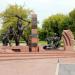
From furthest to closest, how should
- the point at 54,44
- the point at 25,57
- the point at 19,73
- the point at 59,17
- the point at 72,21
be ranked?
the point at 59,17 → the point at 72,21 → the point at 54,44 → the point at 25,57 → the point at 19,73

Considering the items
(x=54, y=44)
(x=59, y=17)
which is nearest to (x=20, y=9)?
(x=59, y=17)

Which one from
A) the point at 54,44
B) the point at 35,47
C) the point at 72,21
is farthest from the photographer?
the point at 72,21

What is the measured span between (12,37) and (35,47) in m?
5.78

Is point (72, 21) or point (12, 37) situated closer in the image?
point (12, 37)

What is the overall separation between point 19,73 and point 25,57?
29.9ft

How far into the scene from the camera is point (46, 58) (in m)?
23.5

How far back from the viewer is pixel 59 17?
8450 centimetres

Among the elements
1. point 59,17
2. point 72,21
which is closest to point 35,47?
point 72,21

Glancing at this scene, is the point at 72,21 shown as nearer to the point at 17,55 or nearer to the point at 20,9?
the point at 20,9

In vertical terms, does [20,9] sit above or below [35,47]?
above

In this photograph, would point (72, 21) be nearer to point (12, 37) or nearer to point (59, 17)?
point (59, 17)

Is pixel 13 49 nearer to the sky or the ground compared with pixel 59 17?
nearer to the ground

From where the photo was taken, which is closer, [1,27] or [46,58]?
[46,58]

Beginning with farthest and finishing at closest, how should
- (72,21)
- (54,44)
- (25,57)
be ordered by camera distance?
(72,21)
(54,44)
(25,57)
